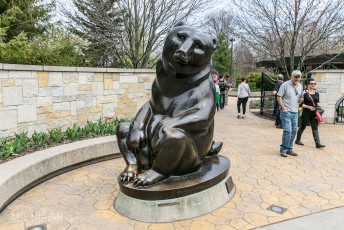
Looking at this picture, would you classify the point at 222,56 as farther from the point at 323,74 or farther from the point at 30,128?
the point at 30,128

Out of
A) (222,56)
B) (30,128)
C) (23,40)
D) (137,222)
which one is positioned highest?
(222,56)

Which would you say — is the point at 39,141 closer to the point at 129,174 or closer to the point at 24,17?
the point at 129,174

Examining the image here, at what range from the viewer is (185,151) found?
3.07m

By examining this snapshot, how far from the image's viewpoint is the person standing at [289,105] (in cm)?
542

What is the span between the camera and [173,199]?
9.89ft

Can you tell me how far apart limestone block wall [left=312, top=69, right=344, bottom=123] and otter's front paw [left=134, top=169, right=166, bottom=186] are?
25.3ft

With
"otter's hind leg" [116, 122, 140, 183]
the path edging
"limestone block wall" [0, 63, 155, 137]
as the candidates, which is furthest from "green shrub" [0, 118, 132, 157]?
"otter's hind leg" [116, 122, 140, 183]

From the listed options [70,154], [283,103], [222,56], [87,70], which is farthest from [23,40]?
[222,56]

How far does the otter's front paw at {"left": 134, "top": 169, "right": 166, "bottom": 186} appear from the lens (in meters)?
3.01

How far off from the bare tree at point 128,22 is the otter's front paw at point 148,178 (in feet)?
24.3

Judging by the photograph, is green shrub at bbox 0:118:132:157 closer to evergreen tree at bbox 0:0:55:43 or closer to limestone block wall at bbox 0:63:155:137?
limestone block wall at bbox 0:63:155:137

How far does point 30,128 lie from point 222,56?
27206 millimetres

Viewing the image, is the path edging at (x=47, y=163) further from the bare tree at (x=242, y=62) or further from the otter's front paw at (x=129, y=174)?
the bare tree at (x=242, y=62)

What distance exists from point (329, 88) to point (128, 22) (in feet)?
21.7
